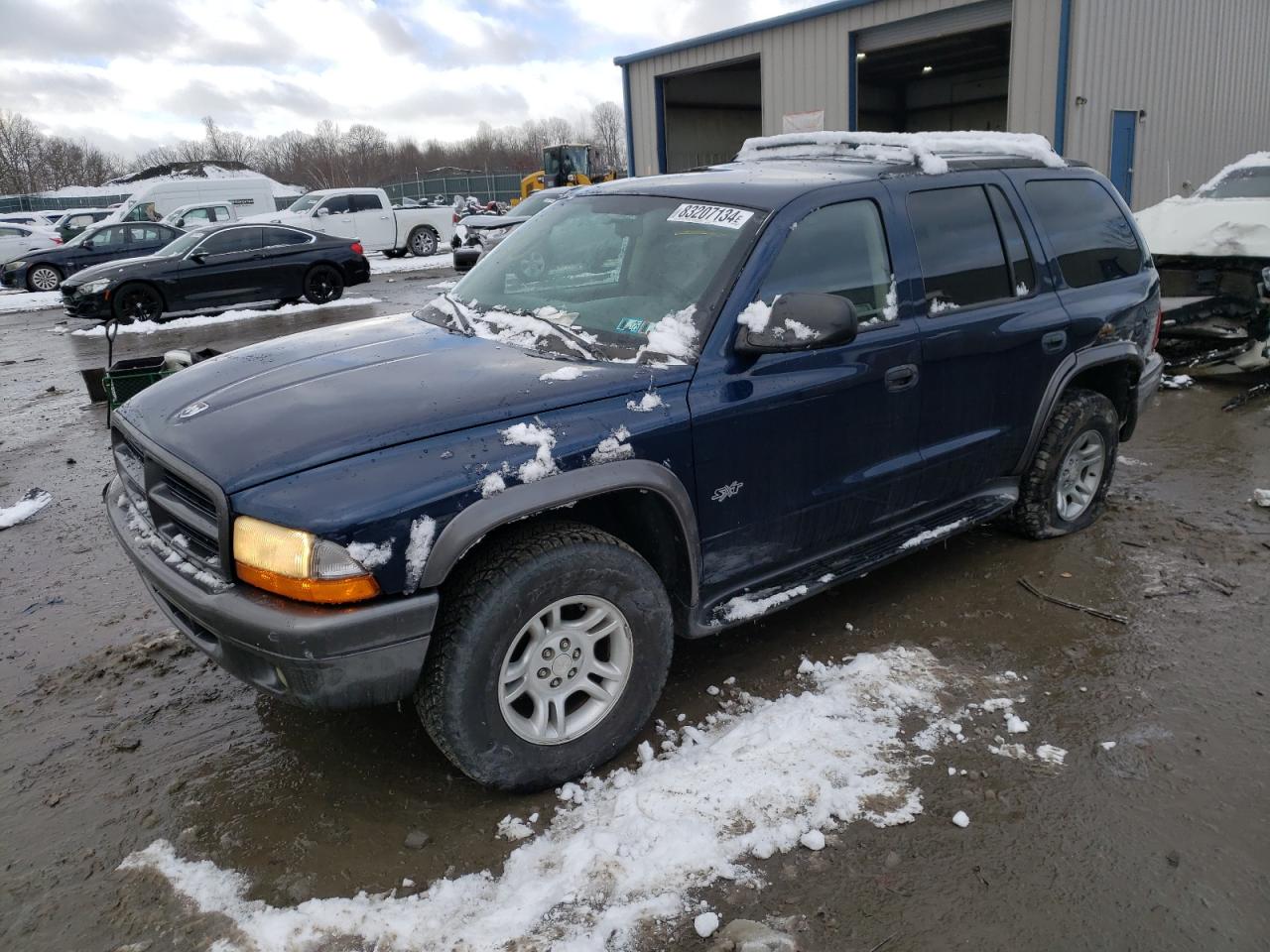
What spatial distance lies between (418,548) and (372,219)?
22.0 m

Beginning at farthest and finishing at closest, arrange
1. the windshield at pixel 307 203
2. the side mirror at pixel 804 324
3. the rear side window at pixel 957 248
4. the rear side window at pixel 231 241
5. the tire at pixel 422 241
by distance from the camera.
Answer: the tire at pixel 422 241, the windshield at pixel 307 203, the rear side window at pixel 231 241, the rear side window at pixel 957 248, the side mirror at pixel 804 324

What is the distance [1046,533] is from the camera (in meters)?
4.53

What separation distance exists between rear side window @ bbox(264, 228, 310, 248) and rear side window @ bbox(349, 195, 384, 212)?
765cm

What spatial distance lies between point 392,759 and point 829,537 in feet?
5.73

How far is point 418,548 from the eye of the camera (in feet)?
7.77

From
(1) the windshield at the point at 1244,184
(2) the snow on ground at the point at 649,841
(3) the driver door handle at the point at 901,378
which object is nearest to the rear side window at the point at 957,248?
(3) the driver door handle at the point at 901,378

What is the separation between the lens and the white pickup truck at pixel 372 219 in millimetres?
21359

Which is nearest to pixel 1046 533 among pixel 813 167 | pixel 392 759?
pixel 813 167

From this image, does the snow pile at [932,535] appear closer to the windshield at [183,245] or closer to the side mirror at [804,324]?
the side mirror at [804,324]

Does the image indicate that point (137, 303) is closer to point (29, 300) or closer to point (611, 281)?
point (29, 300)

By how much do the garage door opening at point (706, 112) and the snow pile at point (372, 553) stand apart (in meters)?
19.8

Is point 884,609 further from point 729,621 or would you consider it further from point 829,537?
point 729,621

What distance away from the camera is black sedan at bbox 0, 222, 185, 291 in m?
18.3

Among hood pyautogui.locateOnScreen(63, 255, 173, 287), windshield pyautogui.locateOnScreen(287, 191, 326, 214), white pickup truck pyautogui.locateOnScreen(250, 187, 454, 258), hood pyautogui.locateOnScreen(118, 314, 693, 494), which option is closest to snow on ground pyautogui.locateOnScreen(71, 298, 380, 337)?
hood pyautogui.locateOnScreen(63, 255, 173, 287)
